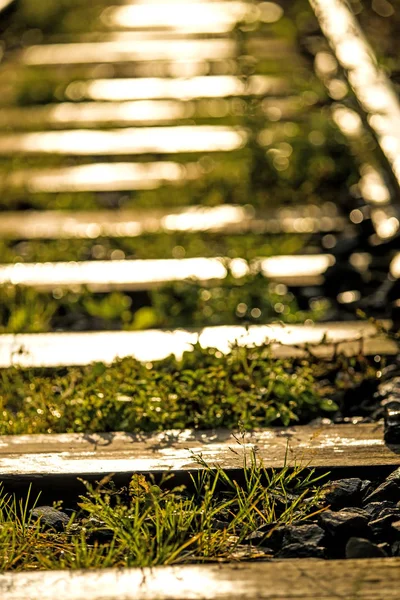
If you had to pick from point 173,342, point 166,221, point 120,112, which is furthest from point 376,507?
point 120,112

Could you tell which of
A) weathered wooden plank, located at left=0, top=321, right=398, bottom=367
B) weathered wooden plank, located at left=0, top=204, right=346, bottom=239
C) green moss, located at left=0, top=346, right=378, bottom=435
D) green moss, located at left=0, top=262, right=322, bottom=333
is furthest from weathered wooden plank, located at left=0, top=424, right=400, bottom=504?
weathered wooden plank, located at left=0, top=204, right=346, bottom=239

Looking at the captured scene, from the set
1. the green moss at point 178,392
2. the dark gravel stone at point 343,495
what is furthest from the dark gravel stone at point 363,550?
the green moss at point 178,392

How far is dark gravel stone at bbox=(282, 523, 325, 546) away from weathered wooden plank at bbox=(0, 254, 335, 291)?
1608 mm

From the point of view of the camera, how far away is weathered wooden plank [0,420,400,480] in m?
2.38

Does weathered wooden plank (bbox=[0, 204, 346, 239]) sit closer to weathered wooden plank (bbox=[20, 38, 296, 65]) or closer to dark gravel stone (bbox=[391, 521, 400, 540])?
dark gravel stone (bbox=[391, 521, 400, 540])

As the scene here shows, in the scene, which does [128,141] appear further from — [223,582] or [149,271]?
[223,582]

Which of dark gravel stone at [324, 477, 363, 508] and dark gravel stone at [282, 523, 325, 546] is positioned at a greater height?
dark gravel stone at [282, 523, 325, 546]

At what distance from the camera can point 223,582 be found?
185 centimetres

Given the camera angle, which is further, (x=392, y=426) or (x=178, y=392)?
(x=178, y=392)

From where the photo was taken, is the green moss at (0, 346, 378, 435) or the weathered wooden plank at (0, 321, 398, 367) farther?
the weathered wooden plank at (0, 321, 398, 367)

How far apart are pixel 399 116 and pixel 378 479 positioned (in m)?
2.36

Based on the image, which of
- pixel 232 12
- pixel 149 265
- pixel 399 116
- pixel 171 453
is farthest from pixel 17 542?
pixel 232 12

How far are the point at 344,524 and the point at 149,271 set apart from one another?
177 centimetres

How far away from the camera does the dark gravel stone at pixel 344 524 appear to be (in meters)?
2.11
